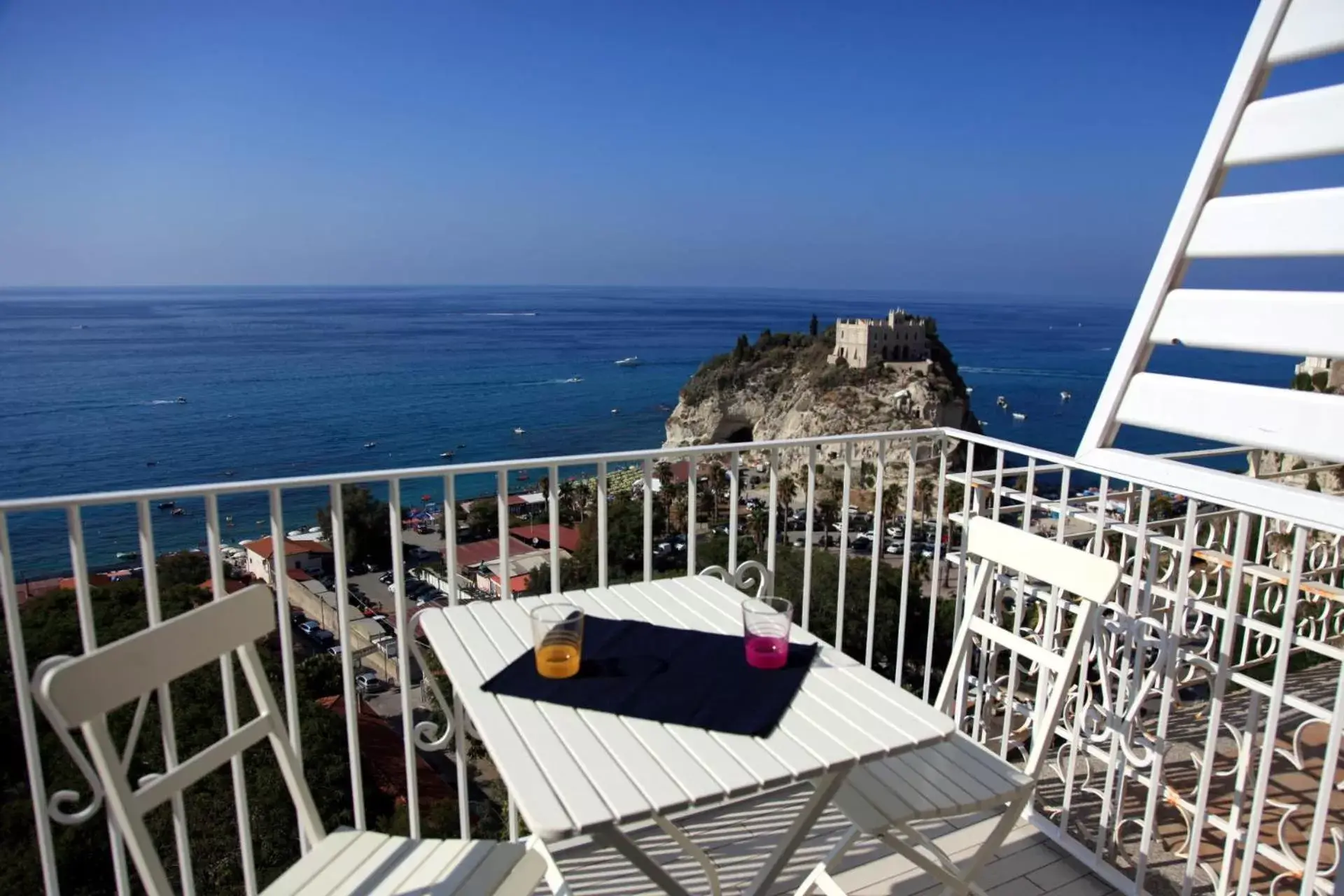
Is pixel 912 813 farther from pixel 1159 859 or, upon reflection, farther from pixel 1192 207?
pixel 1192 207

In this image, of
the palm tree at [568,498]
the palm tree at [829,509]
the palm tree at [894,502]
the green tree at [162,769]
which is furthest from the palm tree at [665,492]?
the green tree at [162,769]

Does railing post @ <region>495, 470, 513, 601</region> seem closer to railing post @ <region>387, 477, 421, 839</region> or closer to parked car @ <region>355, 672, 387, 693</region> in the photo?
railing post @ <region>387, 477, 421, 839</region>

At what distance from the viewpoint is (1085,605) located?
6.15ft

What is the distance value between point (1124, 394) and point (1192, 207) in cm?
49

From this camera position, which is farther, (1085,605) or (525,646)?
(1085,605)

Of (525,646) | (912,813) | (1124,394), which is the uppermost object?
(1124,394)

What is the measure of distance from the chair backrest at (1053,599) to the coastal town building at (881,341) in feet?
158

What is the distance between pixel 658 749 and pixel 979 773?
0.97 meters

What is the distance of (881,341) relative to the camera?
49.9m

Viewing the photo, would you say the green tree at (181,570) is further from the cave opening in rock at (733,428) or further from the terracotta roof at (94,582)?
the cave opening in rock at (733,428)

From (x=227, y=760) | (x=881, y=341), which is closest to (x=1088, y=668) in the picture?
(x=227, y=760)

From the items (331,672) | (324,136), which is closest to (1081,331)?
(324,136)

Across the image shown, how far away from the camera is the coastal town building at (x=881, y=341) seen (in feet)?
163

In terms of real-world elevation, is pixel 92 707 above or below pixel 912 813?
above
